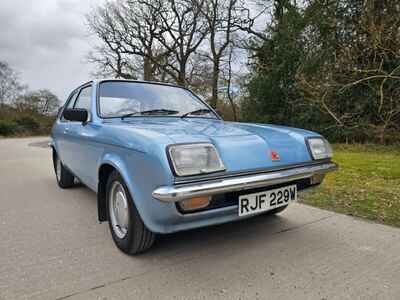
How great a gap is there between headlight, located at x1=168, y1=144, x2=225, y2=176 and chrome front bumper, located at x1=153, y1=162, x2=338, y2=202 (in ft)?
0.27

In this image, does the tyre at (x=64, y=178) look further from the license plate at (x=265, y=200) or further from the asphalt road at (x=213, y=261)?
the license plate at (x=265, y=200)

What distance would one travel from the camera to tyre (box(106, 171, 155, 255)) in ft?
7.08

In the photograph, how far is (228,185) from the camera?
1.82 m

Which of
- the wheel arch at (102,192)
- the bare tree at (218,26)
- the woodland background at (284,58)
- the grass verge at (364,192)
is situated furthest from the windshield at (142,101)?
the bare tree at (218,26)

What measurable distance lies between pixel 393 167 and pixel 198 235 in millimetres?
5002

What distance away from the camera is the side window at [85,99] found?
322 cm

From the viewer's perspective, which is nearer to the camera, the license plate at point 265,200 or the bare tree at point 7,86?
the license plate at point 265,200

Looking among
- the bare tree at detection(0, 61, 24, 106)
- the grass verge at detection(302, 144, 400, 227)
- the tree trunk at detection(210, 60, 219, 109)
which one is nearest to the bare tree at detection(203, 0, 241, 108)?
the tree trunk at detection(210, 60, 219, 109)

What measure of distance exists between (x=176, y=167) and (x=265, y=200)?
76 cm

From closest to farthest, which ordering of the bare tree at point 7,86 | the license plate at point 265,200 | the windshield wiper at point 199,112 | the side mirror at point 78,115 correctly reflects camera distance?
the license plate at point 265,200, the side mirror at point 78,115, the windshield wiper at point 199,112, the bare tree at point 7,86

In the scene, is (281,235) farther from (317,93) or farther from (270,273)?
(317,93)

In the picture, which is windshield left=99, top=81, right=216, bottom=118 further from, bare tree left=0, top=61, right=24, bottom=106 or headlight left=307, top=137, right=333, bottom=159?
bare tree left=0, top=61, right=24, bottom=106

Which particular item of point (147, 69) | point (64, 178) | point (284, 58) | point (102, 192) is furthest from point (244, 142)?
point (147, 69)

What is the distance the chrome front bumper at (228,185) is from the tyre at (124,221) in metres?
0.52
